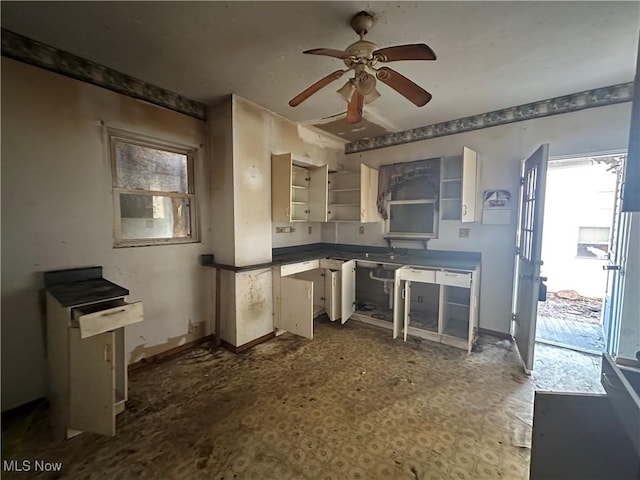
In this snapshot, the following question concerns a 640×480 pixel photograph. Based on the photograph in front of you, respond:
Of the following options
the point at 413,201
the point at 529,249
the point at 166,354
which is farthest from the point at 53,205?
the point at 529,249

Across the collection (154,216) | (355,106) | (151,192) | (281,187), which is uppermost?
(355,106)

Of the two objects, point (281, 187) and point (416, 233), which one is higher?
point (281, 187)

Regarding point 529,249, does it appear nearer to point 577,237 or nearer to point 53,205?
point 53,205

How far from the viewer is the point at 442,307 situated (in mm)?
2943

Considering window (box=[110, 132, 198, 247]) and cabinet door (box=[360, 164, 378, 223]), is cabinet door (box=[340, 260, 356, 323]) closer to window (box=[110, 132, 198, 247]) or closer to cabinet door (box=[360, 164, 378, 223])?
cabinet door (box=[360, 164, 378, 223])

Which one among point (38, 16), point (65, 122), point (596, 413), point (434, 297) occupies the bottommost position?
point (434, 297)

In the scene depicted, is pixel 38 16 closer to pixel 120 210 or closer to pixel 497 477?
pixel 120 210

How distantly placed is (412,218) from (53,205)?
364 cm

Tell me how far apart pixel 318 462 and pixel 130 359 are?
191cm

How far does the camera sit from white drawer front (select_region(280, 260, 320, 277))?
3.12 m

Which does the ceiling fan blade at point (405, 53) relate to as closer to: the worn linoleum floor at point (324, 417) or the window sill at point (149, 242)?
the worn linoleum floor at point (324, 417)

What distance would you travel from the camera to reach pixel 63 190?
2.02m

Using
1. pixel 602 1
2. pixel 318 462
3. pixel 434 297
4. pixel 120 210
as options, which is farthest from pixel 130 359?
pixel 602 1

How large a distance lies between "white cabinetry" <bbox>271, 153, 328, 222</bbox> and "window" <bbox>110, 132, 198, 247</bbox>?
87 cm
